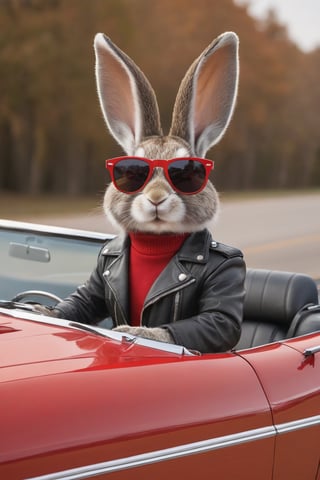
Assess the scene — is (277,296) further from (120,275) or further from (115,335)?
(115,335)

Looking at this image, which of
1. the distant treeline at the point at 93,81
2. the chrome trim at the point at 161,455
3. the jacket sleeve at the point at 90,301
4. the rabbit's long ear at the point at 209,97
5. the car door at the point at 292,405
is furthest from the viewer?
the distant treeline at the point at 93,81

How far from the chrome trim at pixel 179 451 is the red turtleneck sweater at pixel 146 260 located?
0.68 m

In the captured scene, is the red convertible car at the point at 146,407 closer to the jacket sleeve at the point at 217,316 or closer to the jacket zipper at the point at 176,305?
the jacket sleeve at the point at 217,316

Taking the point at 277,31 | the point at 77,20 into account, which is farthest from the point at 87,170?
Result: the point at 277,31

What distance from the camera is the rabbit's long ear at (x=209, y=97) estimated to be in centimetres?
268

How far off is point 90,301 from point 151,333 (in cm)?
58

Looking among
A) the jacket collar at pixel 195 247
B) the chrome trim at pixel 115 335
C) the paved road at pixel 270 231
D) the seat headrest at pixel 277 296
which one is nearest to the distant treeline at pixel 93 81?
the paved road at pixel 270 231

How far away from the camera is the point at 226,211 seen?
68.4 feet

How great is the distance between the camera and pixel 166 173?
253 centimetres

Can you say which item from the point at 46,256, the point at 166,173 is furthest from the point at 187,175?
the point at 46,256

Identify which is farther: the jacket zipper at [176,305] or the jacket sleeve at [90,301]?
the jacket sleeve at [90,301]

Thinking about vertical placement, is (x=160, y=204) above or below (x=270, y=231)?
above

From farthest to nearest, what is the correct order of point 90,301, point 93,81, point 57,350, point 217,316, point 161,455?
point 93,81 → point 90,301 → point 217,316 → point 57,350 → point 161,455

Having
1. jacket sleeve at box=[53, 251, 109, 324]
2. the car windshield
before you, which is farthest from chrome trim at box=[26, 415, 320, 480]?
the car windshield
